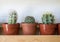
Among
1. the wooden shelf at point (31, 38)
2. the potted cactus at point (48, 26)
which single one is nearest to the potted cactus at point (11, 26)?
the wooden shelf at point (31, 38)

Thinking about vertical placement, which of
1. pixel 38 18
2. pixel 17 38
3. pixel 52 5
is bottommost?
pixel 17 38

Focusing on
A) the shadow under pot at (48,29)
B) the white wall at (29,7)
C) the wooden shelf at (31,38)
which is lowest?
the wooden shelf at (31,38)

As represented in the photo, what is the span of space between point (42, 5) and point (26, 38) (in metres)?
0.41

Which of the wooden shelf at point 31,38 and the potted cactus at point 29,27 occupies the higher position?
the potted cactus at point 29,27

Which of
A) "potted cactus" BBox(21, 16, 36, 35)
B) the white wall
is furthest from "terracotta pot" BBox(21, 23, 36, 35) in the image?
the white wall

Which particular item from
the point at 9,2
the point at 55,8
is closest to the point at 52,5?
the point at 55,8

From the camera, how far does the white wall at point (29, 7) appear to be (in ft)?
3.90

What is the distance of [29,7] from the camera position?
1.20 m

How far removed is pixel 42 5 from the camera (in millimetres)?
1196

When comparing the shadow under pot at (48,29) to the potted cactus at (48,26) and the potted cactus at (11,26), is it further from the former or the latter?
the potted cactus at (11,26)

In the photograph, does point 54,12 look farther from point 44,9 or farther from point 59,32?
point 59,32

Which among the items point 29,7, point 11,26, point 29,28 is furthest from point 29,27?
point 29,7

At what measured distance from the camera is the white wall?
1188 mm

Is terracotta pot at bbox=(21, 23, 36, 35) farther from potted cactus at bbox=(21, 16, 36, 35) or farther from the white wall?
the white wall
